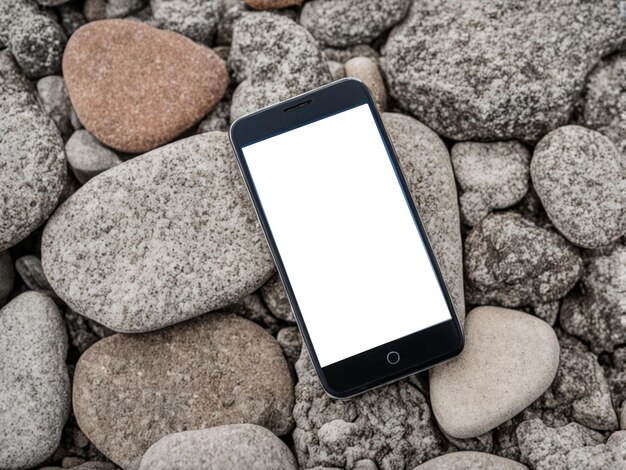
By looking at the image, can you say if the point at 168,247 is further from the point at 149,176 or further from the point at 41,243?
the point at 41,243

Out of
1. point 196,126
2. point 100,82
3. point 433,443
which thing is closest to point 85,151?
point 100,82

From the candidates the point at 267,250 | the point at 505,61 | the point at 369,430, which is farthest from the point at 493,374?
the point at 505,61

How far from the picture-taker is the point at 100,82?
173cm

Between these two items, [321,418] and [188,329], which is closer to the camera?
[321,418]

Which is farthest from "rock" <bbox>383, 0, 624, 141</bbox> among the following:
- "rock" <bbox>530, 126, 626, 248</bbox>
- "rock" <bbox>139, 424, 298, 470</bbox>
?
"rock" <bbox>139, 424, 298, 470</bbox>

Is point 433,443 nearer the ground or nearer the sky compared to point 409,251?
nearer the ground

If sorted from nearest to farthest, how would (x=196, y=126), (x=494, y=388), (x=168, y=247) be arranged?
(x=494, y=388), (x=168, y=247), (x=196, y=126)

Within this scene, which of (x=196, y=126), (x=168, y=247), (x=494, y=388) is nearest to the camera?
(x=494, y=388)

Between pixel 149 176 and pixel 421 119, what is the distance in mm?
845

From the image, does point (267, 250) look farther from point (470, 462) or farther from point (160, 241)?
point (470, 462)

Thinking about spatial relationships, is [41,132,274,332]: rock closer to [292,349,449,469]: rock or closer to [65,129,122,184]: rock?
[65,129,122,184]: rock

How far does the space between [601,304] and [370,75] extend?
0.96m

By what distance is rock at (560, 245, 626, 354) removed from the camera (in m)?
1.60

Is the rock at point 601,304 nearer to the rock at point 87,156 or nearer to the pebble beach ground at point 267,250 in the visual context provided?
the pebble beach ground at point 267,250
